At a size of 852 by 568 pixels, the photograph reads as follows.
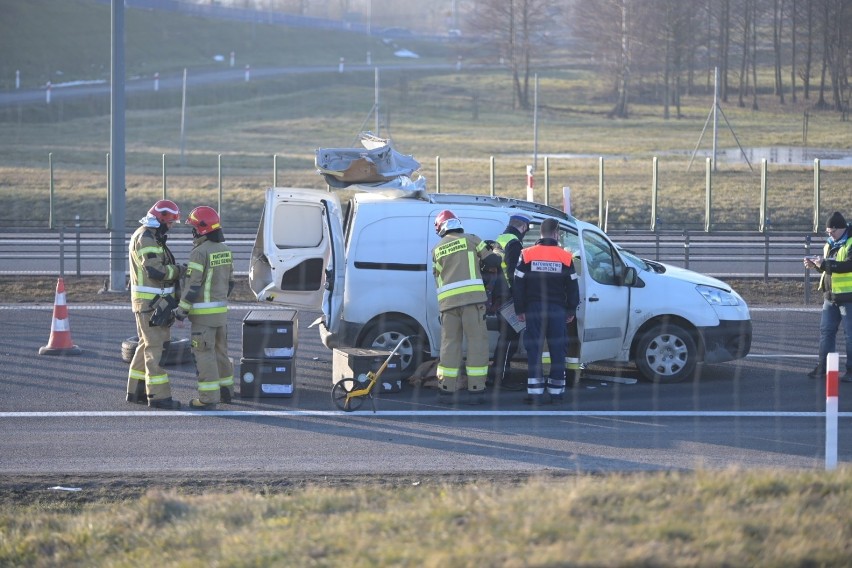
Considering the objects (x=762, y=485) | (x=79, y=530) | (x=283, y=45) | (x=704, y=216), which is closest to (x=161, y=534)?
(x=79, y=530)

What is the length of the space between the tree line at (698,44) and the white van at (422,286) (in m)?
40.2

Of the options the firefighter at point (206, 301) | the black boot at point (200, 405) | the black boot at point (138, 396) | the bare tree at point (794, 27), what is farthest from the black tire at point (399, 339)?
the bare tree at point (794, 27)

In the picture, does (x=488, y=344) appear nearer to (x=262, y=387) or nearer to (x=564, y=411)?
(x=564, y=411)

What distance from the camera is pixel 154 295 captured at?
10.3 m

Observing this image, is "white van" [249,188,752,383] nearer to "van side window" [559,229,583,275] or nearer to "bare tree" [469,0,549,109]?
"van side window" [559,229,583,275]

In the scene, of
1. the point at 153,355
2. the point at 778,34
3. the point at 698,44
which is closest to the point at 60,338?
the point at 153,355

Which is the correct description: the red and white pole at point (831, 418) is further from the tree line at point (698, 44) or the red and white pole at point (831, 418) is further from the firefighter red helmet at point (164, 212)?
the tree line at point (698, 44)

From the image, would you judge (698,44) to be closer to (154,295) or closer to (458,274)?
(458,274)

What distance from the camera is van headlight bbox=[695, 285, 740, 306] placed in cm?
1147

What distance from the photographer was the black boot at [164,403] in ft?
33.9

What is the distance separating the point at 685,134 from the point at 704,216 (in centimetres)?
2411

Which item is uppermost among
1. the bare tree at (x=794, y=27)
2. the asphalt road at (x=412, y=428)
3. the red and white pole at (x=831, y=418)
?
the bare tree at (x=794, y=27)

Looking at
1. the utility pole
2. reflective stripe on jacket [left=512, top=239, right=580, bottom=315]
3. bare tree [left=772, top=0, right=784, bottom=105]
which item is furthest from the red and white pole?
bare tree [left=772, top=0, right=784, bottom=105]

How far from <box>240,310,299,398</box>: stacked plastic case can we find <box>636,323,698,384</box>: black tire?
Result: 3.69 meters
